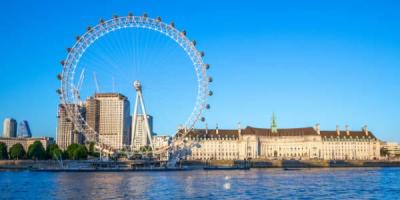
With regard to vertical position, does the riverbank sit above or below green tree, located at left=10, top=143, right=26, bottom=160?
below

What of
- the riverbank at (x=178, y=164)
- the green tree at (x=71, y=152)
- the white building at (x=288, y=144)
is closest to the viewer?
the riverbank at (x=178, y=164)

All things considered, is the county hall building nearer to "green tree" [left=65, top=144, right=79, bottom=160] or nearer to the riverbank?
the riverbank

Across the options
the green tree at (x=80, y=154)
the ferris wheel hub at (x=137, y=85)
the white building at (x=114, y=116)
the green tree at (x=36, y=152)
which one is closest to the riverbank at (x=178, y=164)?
the green tree at (x=36, y=152)

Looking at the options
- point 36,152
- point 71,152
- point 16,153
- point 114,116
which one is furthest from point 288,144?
point 16,153

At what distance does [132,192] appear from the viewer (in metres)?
43.4

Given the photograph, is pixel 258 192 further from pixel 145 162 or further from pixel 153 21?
pixel 145 162

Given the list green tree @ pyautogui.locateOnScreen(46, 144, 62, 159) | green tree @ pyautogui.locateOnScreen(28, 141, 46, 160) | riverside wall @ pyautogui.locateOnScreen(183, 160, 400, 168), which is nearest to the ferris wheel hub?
green tree @ pyautogui.locateOnScreen(46, 144, 62, 159)

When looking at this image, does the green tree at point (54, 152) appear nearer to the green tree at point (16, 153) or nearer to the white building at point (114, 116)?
the green tree at point (16, 153)

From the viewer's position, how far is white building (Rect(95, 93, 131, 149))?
170250 millimetres

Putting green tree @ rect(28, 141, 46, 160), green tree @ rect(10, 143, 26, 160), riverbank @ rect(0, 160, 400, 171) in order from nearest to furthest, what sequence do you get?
riverbank @ rect(0, 160, 400, 171) < green tree @ rect(28, 141, 46, 160) < green tree @ rect(10, 143, 26, 160)

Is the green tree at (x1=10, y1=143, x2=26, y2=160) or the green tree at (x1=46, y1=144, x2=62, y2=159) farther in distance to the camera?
the green tree at (x1=10, y1=143, x2=26, y2=160)

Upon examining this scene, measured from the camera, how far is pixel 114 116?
175375 mm

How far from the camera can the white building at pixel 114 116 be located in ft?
559

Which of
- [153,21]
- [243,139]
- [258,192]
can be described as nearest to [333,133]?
[243,139]
